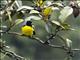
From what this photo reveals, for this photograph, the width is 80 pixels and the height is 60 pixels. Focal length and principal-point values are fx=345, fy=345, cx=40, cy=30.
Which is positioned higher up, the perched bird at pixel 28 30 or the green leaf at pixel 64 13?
the green leaf at pixel 64 13

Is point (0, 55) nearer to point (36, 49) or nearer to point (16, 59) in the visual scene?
point (16, 59)

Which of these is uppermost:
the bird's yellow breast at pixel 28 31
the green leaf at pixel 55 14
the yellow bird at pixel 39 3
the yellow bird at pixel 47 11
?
the yellow bird at pixel 39 3

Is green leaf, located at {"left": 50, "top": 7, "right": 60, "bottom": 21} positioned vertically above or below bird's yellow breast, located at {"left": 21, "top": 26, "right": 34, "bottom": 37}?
above

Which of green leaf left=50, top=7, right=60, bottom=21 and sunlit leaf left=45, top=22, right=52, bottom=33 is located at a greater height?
green leaf left=50, top=7, right=60, bottom=21

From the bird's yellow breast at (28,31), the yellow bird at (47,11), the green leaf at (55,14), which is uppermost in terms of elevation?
the yellow bird at (47,11)

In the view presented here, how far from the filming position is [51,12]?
3.29 feet

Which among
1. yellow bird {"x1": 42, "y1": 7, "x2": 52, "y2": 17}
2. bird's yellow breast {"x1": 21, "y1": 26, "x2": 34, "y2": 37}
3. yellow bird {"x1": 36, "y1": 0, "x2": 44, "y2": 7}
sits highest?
yellow bird {"x1": 36, "y1": 0, "x2": 44, "y2": 7}

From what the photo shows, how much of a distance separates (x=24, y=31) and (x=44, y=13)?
0.08 m

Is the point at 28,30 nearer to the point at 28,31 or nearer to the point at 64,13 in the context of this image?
the point at 28,31

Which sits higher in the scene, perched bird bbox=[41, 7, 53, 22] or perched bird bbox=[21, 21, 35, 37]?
perched bird bbox=[41, 7, 53, 22]

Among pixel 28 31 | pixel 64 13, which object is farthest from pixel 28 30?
pixel 64 13

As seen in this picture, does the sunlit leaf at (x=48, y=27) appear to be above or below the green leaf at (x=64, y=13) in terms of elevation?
below

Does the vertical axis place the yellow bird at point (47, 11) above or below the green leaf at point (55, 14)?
above

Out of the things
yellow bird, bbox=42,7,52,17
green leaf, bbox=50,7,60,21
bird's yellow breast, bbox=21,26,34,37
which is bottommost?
bird's yellow breast, bbox=21,26,34,37
